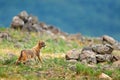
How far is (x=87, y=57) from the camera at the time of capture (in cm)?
3039

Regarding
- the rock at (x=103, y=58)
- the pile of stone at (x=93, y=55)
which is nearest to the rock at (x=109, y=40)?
the pile of stone at (x=93, y=55)

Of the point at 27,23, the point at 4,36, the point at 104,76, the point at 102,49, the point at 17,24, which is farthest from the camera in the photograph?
the point at 27,23

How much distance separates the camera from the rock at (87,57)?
30.0 meters

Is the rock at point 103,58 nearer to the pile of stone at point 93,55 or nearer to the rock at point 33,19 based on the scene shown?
the pile of stone at point 93,55

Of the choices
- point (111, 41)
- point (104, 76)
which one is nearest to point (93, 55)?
point (104, 76)

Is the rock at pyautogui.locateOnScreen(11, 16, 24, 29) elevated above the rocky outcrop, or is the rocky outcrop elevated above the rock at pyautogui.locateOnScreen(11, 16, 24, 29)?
the rock at pyautogui.locateOnScreen(11, 16, 24, 29)

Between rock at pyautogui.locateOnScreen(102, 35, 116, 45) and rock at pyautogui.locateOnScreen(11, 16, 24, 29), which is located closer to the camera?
rock at pyautogui.locateOnScreen(102, 35, 116, 45)

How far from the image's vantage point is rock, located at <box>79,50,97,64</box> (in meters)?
30.0

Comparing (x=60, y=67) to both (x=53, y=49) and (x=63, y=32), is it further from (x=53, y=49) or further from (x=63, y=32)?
(x=63, y=32)

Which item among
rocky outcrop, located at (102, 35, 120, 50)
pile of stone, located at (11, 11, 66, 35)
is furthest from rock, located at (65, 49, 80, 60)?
pile of stone, located at (11, 11, 66, 35)

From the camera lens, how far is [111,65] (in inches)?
1132

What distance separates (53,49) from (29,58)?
1373 cm

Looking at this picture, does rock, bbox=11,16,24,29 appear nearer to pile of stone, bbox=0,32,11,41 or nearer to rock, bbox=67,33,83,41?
rock, bbox=67,33,83,41

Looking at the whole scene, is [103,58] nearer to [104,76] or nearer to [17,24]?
[104,76]
